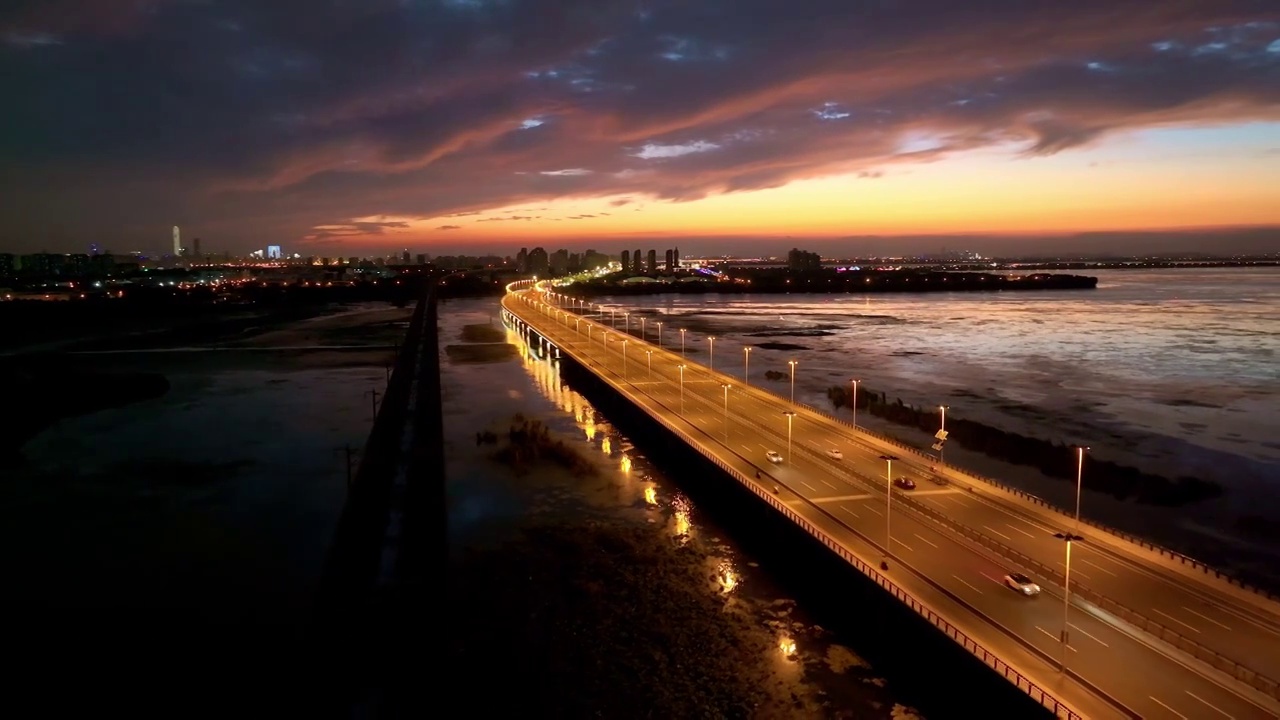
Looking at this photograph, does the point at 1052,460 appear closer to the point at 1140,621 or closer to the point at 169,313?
the point at 1140,621

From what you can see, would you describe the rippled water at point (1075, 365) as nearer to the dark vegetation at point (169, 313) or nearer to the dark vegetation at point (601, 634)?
the dark vegetation at point (601, 634)

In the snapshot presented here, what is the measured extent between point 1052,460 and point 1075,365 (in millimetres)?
36104

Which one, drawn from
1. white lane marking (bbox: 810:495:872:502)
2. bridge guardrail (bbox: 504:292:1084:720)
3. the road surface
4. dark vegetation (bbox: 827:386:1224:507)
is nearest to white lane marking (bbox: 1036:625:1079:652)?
the road surface

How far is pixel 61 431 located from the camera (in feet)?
153

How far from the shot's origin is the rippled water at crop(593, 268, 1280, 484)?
1658 inches

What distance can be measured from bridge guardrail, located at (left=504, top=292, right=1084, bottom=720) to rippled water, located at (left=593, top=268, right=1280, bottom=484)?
69.4 ft

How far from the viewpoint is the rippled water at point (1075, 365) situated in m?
42.1

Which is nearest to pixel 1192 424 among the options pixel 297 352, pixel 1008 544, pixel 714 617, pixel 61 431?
Result: pixel 1008 544

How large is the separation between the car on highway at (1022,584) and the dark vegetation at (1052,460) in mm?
15562

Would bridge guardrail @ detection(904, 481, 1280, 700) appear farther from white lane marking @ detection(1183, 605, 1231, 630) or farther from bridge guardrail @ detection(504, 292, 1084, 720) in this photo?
bridge guardrail @ detection(504, 292, 1084, 720)

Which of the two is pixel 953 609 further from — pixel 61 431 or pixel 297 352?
pixel 297 352

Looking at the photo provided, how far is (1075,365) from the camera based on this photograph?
222ft

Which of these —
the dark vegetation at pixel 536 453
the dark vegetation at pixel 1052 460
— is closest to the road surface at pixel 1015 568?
the dark vegetation at pixel 536 453

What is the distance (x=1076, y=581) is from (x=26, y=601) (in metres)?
29.2
